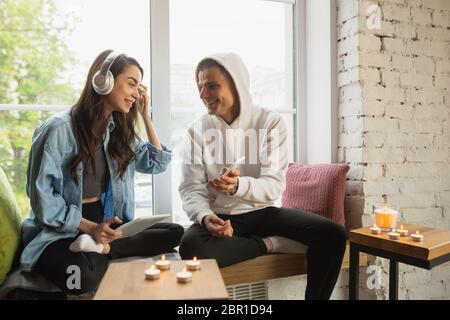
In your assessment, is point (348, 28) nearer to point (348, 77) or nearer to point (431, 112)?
point (348, 77)

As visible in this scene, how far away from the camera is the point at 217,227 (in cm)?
145

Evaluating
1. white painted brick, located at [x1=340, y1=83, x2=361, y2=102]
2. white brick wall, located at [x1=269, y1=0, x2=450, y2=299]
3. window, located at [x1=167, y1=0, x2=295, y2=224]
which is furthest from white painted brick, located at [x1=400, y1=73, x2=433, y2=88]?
window, located at [x1=167, y1=0, x2=295, y2=224]

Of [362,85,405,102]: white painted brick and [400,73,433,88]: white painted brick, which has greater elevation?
[400,73,433,88]: white painted brick

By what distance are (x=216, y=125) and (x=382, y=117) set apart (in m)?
0.83

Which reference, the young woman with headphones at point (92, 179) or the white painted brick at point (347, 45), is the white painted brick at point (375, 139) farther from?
the young woman with headphones at point (92, 179)

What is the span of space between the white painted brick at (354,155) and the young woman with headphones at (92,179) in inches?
35.9

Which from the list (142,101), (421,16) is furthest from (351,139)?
(142,101)

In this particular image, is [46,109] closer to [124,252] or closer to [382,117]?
[124,252]

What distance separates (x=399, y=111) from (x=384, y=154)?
0.76ft

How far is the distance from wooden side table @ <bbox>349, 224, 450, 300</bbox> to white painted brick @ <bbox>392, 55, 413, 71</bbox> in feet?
2.72

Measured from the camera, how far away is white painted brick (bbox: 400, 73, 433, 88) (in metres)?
1.93

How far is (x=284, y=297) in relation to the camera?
1813mm

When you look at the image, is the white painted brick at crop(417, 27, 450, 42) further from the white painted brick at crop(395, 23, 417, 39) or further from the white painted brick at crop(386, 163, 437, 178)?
the white painted brick at crop(386, 163, 437, 178)

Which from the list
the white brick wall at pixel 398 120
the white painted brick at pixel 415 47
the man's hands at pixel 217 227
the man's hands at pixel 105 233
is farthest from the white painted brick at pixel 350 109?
the man's hands at pixel 105 233
